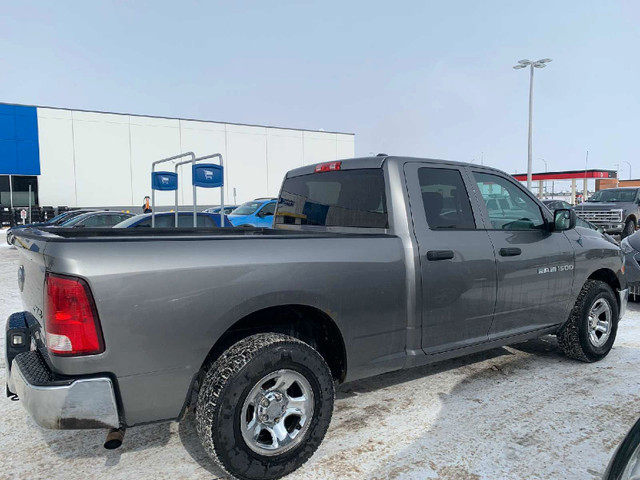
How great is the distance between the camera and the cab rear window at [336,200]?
3567mm

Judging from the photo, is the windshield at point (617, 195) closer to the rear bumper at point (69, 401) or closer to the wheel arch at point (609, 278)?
the wheel arch at point (609, 278)

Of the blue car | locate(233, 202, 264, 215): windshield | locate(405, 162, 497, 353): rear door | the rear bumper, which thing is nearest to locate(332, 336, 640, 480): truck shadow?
locate(405, 162, 497, 353): rear door

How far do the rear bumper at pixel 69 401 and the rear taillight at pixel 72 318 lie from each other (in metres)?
0.15

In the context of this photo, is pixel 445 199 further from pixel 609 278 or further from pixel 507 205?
pixel 609 278

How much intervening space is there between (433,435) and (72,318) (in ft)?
7.81

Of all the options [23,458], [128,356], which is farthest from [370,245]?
[23,458]

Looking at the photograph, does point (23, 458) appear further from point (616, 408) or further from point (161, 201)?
point (161, 201)

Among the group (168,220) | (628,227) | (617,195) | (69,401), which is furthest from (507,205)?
(617,195)

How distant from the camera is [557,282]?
4.30 meters

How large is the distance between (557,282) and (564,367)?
0.92 meters

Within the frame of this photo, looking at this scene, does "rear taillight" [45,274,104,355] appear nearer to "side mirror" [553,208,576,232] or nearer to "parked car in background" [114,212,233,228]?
"side mirror" [553,208,576,232]

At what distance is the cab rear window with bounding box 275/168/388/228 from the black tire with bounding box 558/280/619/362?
2.35 meters

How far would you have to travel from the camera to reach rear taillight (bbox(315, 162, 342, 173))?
3973 mm

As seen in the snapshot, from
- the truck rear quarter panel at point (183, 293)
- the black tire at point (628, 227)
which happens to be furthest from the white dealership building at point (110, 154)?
the truck rear quarter panel at point (183, 293)
